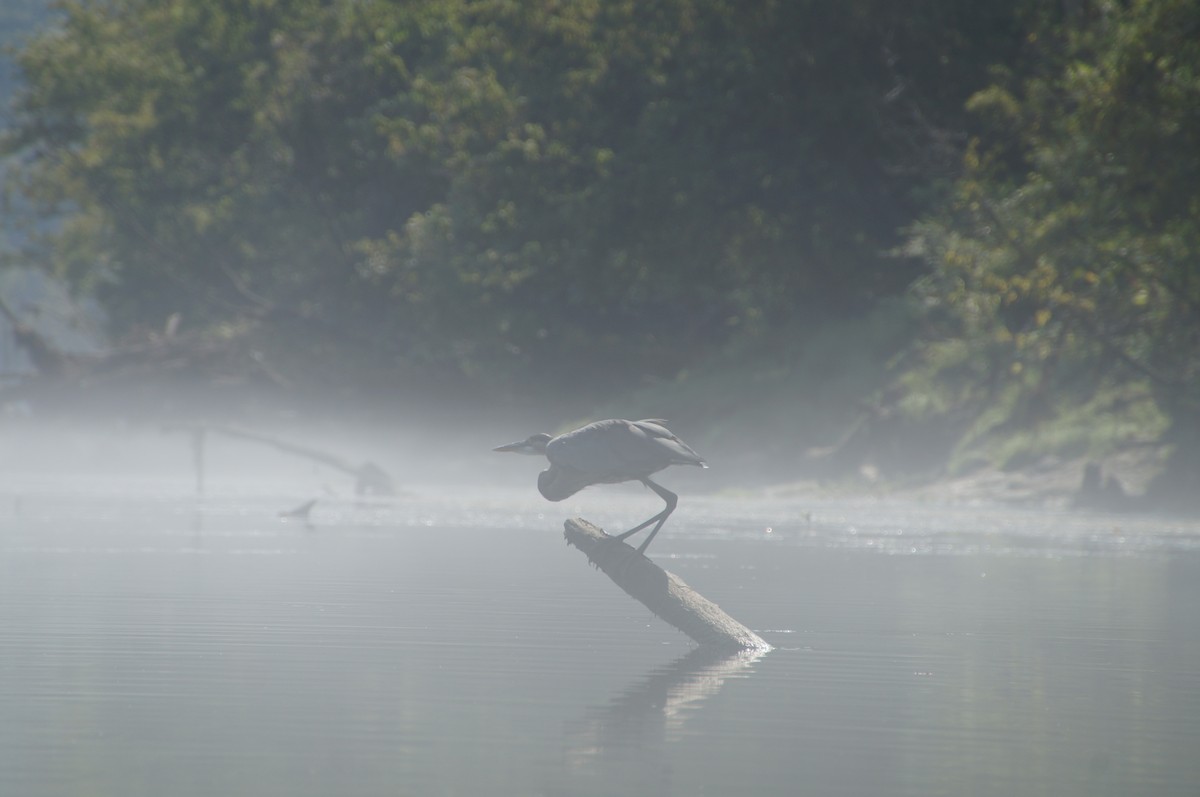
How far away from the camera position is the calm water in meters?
7.27

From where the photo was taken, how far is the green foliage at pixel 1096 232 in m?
23.8

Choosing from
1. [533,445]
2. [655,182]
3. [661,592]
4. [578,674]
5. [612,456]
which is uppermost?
[655,182]

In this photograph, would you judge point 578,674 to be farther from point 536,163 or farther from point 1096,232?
point 536,163

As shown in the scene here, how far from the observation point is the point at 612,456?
10602 millimetres

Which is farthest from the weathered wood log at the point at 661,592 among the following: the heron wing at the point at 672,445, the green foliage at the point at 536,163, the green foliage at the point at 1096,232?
the green foliage at the point at 536,163

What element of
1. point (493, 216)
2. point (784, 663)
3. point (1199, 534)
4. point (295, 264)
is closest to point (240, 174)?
point (295, 264)

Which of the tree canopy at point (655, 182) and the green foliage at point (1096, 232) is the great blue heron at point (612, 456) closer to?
the green foliage at point (1096, 232)

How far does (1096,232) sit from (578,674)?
17373mm

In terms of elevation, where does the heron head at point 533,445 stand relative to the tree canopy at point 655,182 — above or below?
below

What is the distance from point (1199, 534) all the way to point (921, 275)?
1737 cm

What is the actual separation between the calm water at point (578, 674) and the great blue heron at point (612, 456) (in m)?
1.12

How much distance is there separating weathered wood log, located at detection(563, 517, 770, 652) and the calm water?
242 millimetres

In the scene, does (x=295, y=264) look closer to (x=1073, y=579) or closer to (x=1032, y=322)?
(x=1032, y=322)

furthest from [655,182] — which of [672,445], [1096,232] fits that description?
[672,445]
